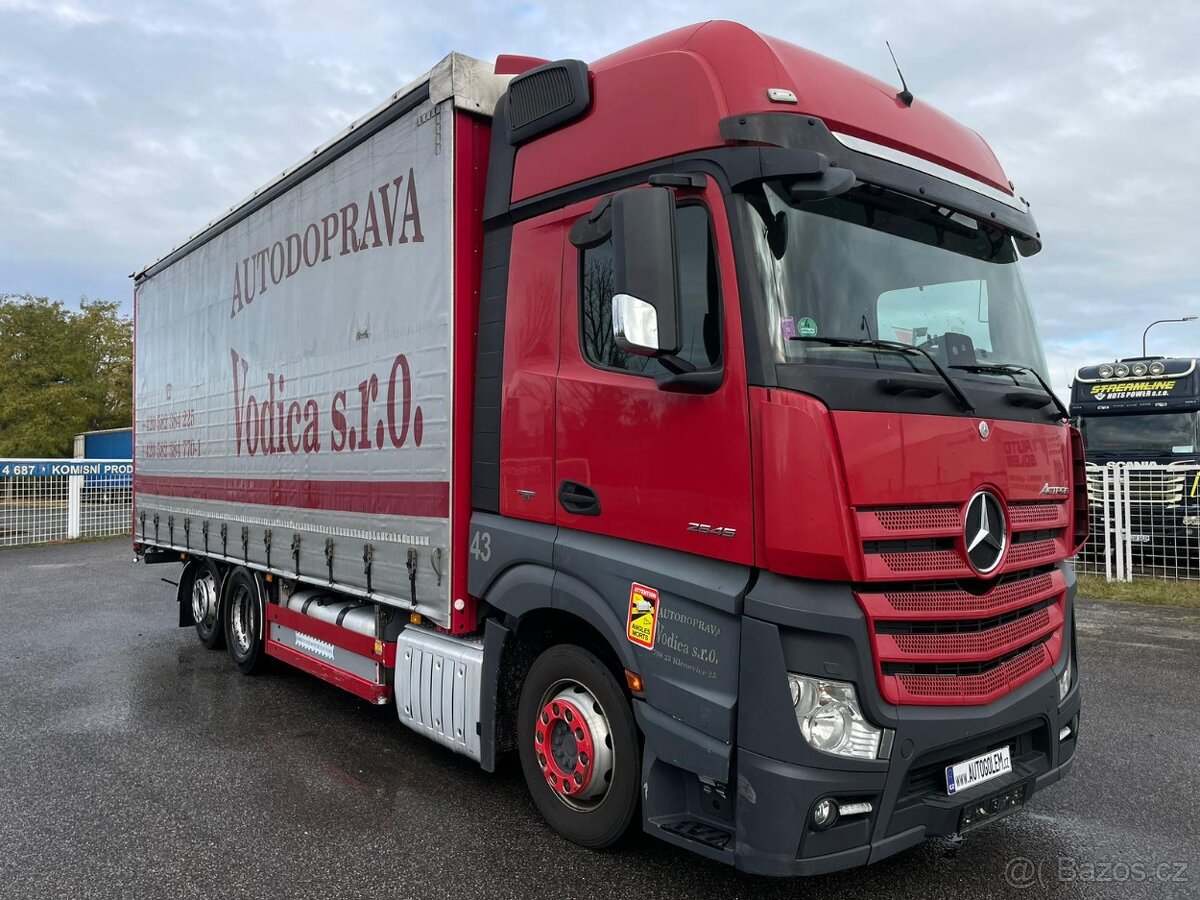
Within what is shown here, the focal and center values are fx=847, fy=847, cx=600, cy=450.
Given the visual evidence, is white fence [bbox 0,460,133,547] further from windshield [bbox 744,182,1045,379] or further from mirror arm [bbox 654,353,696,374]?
windshield [bbox 744,182,1045,379]

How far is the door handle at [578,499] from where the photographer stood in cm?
351

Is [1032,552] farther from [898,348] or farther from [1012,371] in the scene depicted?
[898,348]

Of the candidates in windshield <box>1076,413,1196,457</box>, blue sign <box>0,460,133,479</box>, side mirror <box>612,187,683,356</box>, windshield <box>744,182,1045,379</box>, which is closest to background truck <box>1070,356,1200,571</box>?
windshield <box>1076,413,1196,457</box>

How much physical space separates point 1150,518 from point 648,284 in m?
10.4

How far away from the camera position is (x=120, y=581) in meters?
12.1

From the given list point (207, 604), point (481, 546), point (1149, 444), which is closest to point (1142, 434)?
point (1149, 444)

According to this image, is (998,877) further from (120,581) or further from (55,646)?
(120,581)

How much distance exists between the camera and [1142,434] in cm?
1288

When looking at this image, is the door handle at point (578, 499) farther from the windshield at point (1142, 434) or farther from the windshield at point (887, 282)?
the windshield at point (1142, 434)

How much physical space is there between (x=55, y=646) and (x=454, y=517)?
5911 millimetres

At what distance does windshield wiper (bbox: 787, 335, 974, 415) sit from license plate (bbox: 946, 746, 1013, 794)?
1251mm

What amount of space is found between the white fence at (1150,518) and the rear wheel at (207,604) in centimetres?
1003

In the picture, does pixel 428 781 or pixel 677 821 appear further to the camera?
pixel 428 781

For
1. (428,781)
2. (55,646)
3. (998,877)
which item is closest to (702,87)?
(998,877)
